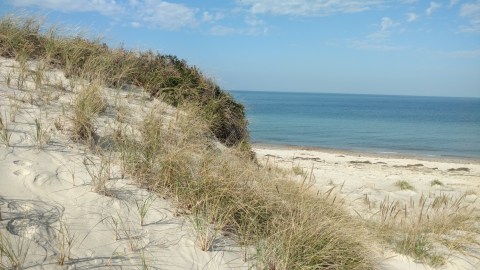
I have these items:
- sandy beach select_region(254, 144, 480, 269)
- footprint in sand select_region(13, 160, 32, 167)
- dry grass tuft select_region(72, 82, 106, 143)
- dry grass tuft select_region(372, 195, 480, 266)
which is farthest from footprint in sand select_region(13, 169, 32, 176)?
dry grass tuft select_region(372, 195, 480, 266)

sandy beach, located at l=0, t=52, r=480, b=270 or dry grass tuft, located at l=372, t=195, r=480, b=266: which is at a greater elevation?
sandy beach, located at l=0, t=52, r=480, b=270

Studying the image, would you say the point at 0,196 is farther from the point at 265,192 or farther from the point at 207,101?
the point at 207,101

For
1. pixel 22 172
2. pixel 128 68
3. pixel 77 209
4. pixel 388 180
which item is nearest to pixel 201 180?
pixel 77 209

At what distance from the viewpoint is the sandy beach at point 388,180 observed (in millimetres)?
6938

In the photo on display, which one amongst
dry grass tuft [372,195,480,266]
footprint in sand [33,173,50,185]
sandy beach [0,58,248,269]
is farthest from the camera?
dry grass tuft [372,195,480,266]

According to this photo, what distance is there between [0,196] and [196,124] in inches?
122

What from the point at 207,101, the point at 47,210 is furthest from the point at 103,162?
the point at 207,101

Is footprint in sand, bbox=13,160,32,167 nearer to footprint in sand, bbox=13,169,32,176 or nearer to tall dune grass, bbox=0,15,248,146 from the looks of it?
footprint in sand, bbox=13,169,32,176

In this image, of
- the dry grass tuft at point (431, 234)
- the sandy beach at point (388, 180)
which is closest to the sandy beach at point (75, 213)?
the sandy beach at point (388, 180)

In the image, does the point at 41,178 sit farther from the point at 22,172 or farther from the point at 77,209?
the point at 77,209

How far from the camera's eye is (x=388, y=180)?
14.0 m

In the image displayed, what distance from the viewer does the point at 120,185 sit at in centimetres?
420

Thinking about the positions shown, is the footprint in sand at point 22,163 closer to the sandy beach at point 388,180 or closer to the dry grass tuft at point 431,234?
the sandy beach at point 388,180

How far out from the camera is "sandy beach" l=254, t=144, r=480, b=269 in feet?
22.8
